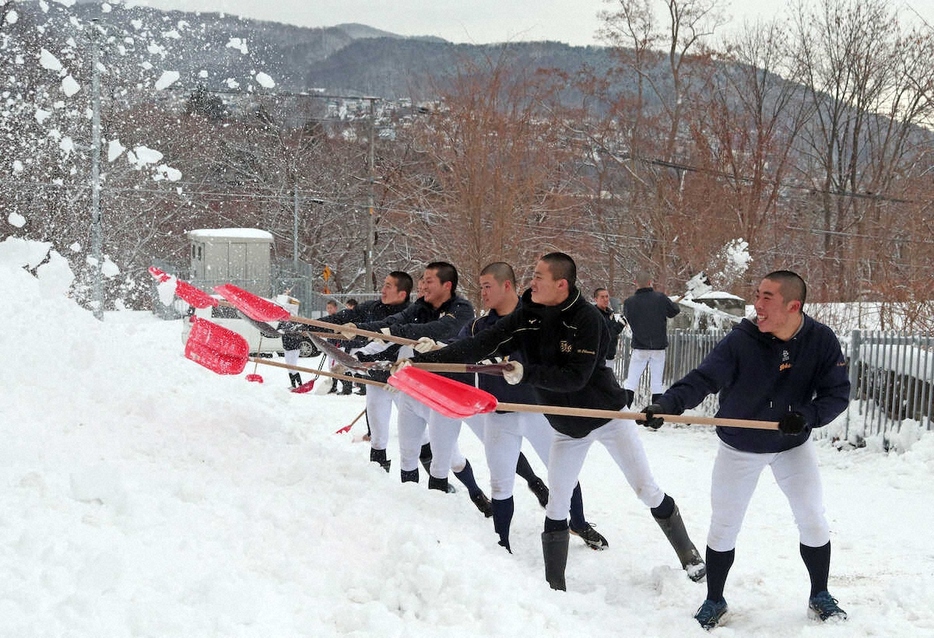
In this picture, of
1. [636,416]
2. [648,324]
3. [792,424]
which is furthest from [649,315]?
[792,424]

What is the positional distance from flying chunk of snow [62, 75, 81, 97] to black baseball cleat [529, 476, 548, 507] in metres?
26.1

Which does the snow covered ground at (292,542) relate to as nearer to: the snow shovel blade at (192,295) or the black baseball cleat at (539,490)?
the black baseball cleat at (539,490)

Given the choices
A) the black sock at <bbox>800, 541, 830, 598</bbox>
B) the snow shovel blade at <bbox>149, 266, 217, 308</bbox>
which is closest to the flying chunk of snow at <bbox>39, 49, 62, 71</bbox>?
the snow shovel blade at <bbox>149, 266, 217, 308</bbox>

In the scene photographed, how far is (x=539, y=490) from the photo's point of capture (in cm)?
680

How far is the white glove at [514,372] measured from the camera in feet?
15.3

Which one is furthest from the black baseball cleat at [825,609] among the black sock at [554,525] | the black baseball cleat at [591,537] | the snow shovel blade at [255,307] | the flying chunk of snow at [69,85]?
the flying chunk of snow at [69,85]

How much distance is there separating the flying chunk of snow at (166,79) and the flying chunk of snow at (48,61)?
7.06 metres

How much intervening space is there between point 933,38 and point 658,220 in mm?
10071

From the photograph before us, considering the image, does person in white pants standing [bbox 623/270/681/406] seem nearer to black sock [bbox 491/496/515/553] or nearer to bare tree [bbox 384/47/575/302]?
bare tree [bbox 384/47/575/302]

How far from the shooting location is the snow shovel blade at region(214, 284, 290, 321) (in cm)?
759

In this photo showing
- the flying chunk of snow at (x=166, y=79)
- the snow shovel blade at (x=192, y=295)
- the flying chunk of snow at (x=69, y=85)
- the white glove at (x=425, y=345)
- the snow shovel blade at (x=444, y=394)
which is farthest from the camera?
the flying chunk of snow at (x=166, y=79)

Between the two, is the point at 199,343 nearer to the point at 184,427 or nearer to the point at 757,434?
the point at 184,427

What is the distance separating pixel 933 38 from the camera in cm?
2602

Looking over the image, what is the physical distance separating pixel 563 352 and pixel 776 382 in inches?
43.2
